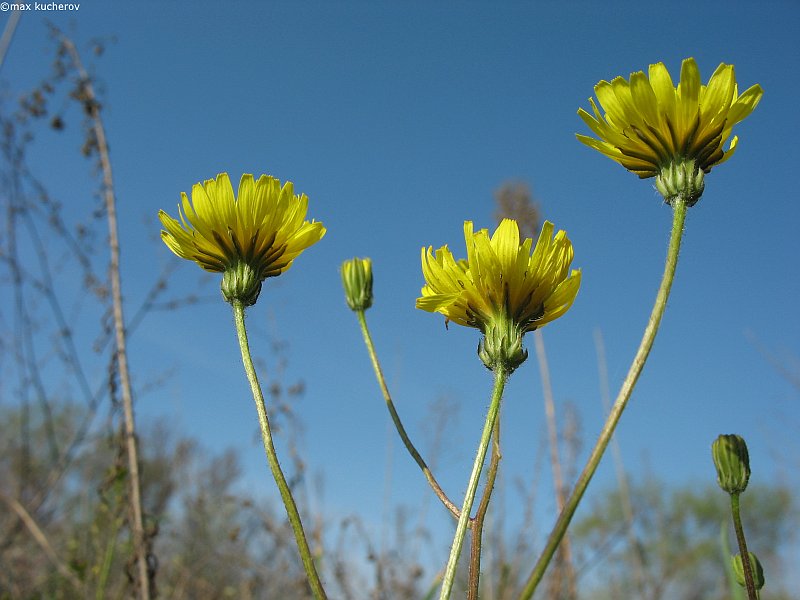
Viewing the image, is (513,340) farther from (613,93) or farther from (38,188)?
(38,188)

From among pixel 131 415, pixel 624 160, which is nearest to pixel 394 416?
pixel 624 160

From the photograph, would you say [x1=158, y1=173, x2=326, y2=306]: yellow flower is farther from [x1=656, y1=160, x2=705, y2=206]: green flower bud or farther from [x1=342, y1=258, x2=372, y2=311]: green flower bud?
[x1=656, y1=160, x2=705, y2=206]: green flower bud

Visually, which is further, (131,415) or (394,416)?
(131,415)

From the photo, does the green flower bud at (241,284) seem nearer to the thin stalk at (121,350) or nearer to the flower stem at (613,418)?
the flower stem at (613,418)

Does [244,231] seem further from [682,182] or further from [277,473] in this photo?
[682,182]

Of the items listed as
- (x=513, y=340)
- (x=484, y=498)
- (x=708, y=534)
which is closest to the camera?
(x=484, y=498)

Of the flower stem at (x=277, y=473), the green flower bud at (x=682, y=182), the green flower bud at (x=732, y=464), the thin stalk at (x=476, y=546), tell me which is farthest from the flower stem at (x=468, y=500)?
the green flower bud at (x=732, y=464)

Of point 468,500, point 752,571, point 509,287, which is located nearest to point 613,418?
point 468,500

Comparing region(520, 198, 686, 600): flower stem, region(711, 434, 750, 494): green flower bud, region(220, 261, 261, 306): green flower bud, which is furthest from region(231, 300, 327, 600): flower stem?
region(711, 434, 750, 494): green flower bud
